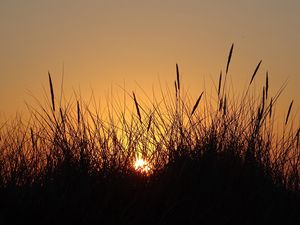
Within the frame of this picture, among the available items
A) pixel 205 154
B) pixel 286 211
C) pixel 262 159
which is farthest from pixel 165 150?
pixel 286 211

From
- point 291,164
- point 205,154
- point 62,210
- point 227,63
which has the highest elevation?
point 227,63

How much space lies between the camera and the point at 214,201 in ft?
10.3

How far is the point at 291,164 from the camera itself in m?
4.25

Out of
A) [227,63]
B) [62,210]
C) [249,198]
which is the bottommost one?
[62,210]

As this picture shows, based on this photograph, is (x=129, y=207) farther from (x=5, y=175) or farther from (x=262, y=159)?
(x=262, y=159)

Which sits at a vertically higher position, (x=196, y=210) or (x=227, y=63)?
(x=227, y=63)

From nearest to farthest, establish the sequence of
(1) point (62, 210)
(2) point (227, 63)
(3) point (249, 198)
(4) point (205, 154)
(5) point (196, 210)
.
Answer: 1. (1) point (62, 210)
2. (5) point (196, 210)
3. (3) point (249, 198)
4. (4) point (205, 154)
5. (2) point (227, 63)

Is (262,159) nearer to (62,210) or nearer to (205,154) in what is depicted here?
(205,154)

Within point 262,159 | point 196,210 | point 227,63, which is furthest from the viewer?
point 227,63

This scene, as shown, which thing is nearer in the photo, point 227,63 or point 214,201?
point 214,201

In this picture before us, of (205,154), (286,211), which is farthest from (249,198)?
(205,154)

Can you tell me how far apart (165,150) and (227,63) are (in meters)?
0.90

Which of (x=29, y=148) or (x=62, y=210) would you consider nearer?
(x=62, y=210)

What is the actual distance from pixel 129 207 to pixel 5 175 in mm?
966
